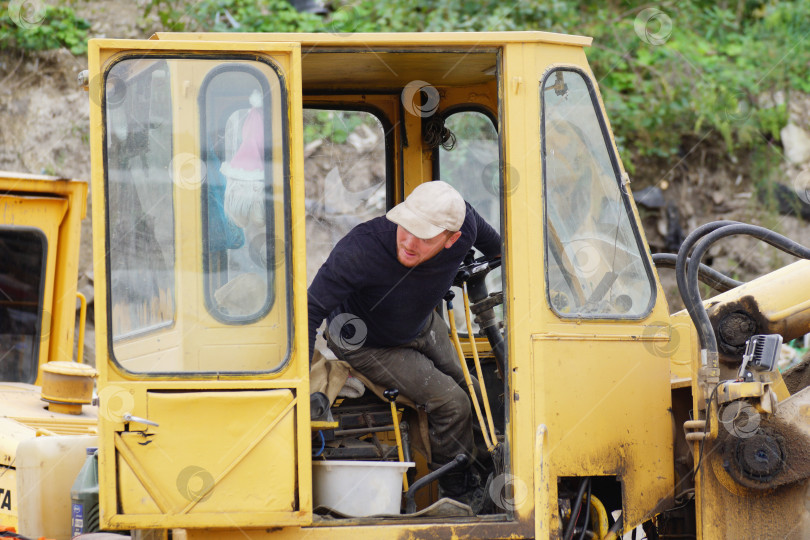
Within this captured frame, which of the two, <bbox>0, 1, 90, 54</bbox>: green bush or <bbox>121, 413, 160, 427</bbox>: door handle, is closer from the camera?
<bbox>121, 413, 160, 427</bbox>: door handle

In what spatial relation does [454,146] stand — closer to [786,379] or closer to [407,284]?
[407,284]

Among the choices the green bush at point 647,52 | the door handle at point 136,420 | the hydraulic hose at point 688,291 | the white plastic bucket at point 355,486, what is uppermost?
the green bush at point 647,52

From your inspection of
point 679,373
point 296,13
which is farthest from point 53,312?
point 296,13

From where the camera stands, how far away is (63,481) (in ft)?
12.8

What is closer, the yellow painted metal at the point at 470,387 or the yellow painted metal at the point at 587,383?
the yellow painted metal at the point at 587,383

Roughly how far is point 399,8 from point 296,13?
1.25 meters

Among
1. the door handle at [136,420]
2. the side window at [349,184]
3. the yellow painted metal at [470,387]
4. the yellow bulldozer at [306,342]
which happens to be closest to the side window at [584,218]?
the yellow bulldozer at [306,342]

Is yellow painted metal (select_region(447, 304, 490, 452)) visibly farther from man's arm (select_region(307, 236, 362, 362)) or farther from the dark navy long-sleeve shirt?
man's arm (select_region(307, 236, 362, 362))

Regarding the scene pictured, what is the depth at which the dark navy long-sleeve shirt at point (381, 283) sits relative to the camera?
11.7 ft

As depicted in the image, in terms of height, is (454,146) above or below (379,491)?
above

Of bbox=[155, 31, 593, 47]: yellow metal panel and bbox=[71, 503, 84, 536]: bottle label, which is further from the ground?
bbox=[155, 31, 593, 47]: yellow metal panel

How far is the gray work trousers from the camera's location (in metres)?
3.93

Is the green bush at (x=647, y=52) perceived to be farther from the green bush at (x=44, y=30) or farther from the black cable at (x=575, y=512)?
the black cable at (x=575, y=512)

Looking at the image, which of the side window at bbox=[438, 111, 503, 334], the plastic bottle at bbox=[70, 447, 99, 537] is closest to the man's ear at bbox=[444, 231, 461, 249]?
the side window at bbox=[438, 111, 503, 334]
